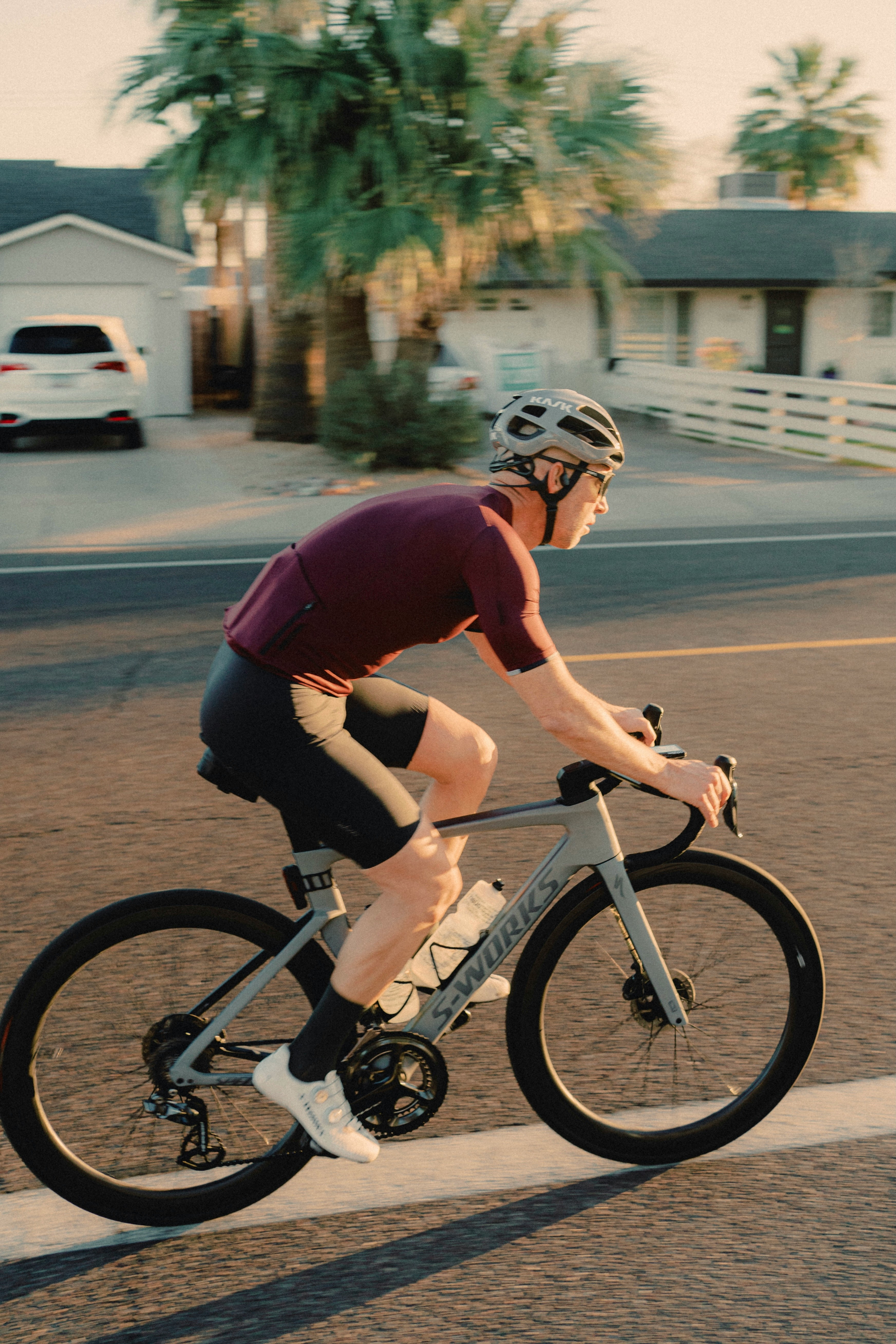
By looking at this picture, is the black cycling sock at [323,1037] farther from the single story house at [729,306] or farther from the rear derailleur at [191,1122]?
the single story house at [729,306]

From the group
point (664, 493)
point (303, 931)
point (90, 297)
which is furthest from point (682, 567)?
point (90, 297)

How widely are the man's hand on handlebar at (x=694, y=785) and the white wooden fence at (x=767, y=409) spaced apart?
56.4ft

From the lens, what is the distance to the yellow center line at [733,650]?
803 cm

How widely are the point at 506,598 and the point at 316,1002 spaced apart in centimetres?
99

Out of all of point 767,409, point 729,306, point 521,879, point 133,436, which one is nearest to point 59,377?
point 133,436

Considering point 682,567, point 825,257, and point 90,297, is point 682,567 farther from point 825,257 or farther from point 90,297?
point 825,257

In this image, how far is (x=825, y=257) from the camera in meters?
33.1

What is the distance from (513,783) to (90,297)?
72.6 ft

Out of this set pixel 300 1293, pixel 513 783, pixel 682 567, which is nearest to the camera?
pixel 300 1293

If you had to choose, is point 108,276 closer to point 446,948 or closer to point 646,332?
point 646,332

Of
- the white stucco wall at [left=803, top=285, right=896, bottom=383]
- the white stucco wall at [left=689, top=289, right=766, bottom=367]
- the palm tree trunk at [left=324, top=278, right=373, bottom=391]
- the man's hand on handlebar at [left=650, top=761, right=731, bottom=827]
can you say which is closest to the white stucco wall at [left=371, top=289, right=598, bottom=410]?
the white stucco wall at [left=689, top=289, right=766, bottom=367]

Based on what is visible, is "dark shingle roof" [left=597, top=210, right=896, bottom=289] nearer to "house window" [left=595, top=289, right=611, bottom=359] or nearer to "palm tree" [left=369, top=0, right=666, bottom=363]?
"house window" [left=595, top=289, right=611, bottom=359]

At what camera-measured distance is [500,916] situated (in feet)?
9.89

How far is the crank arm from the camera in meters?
2.97
